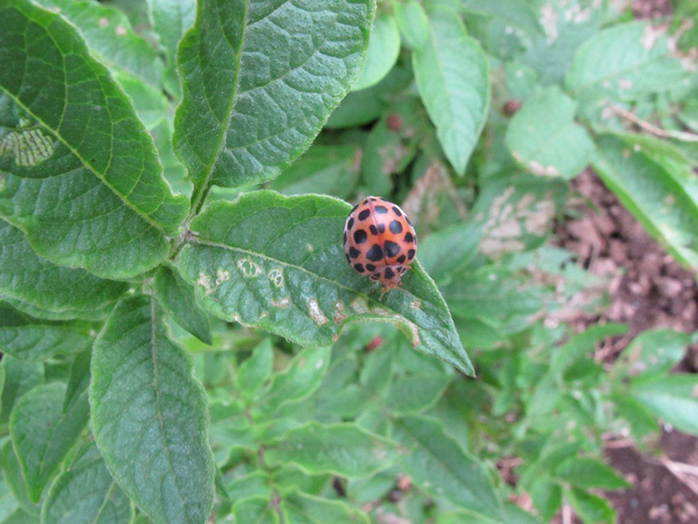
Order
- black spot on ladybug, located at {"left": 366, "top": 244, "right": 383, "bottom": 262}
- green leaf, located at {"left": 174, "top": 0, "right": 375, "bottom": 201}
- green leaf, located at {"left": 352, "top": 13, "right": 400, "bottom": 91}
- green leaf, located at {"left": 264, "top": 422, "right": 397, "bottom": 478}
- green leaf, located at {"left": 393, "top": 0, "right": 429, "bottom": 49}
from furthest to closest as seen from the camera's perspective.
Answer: green leaf, located at {"left": 393, "top": 0, "right": 429, "bottom": 49} < green leaf, located at {"left": 352, "top": 13, "right": 400, "bottom": 91} < green leaf, located at {"left": 264, "top": 422, "right": 397, "bottom": 478} < black spot on ladybug, located at {"left": 366, "top": 244, "right": 383, "bottom": 262} < green leaf, located at {"left": 174, "top": 0, "right": 375, "bottom": 201}

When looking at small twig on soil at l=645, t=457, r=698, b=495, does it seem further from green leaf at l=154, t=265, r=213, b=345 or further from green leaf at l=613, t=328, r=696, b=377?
green leaf at l=154, t=265, r=213, b=345

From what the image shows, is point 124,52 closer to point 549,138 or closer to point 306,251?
point 306,251

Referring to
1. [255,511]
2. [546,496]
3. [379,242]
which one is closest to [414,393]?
[255,511]

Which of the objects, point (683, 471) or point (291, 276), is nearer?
point (291, 276)

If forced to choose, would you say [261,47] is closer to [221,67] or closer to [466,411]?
[221,67]

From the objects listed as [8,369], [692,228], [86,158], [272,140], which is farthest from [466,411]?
[86,158]

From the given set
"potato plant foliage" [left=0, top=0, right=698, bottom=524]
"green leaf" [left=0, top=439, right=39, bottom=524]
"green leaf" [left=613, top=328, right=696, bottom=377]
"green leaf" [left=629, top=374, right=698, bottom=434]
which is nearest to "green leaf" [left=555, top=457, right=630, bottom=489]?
"potato plant foliage" [left=0, top=0, right=698, bottom=524]

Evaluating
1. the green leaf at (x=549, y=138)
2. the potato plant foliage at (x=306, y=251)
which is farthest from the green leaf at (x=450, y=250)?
the green leaf at (x=549, y=138)
